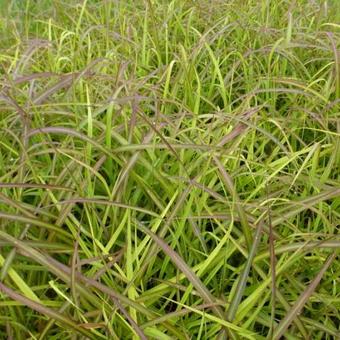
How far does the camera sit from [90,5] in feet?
7.74

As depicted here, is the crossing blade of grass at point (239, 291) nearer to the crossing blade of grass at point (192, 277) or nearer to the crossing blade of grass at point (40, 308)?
the crossing blade of grass at point (192, 277)

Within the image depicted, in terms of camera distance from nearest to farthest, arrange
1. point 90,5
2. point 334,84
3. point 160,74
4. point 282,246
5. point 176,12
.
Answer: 1. point 282,246
2. point 334,84
3. point 160,74
4. point 176,12
5. point 90,5

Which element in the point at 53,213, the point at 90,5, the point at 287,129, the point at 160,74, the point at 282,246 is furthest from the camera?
the point at 90,5

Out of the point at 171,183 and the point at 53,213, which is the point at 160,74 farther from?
the point at 53,213

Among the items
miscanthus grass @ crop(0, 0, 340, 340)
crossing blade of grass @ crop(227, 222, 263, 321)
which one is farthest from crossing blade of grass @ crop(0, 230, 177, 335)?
crossing blade of grass @ crop(227, 222, 263, 321)

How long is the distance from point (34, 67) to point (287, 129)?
745mm

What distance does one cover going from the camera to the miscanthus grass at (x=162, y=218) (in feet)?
3.41

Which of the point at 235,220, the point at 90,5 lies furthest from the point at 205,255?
the point at 90,5

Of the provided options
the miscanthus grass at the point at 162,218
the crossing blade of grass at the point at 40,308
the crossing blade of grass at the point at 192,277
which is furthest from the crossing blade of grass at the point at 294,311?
the crossing blade of grass at the point at 40,308

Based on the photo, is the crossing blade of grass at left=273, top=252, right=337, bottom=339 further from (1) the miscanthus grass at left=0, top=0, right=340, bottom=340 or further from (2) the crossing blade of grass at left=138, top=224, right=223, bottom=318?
(2) the crossing blade of grass at left=138, top=224, right=223, bottom=318

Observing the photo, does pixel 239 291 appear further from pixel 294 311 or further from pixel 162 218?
pixel 162 218

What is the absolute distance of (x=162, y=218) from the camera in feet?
3.73

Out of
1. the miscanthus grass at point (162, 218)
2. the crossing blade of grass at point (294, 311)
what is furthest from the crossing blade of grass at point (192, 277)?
the crossing blade of grass at point (294, 311)

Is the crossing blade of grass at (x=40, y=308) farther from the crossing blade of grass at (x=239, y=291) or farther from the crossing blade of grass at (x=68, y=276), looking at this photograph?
the crossing blade of grass at (x=239, y=291)
